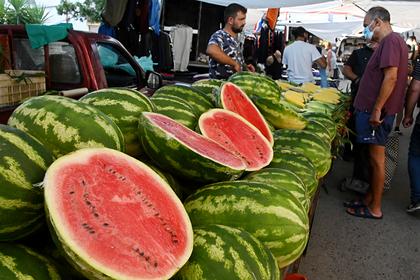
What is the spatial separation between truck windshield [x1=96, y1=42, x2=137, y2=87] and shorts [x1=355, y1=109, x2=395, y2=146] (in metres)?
2.76

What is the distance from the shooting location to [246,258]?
984 mm

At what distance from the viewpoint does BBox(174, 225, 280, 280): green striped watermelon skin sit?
930mm

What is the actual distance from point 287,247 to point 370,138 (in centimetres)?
340

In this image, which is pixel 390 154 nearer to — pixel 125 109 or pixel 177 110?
pixel 177 110

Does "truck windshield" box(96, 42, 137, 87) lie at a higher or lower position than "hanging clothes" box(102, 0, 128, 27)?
lower

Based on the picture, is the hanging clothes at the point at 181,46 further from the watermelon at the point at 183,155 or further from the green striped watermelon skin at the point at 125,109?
the watermelon at the point at 183,155

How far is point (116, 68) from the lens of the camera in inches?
207

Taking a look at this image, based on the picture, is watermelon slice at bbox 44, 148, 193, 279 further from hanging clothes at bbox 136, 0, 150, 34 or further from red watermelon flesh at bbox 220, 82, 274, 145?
hanging clothes at bbox 136, 0, 150, 34

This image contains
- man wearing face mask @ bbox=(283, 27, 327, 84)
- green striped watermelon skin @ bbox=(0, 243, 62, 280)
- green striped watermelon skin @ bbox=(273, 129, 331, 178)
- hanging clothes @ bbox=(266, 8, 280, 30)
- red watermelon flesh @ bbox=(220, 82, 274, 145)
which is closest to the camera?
green striped watermelon skin @ bbox=(0, 243, 62, 280)

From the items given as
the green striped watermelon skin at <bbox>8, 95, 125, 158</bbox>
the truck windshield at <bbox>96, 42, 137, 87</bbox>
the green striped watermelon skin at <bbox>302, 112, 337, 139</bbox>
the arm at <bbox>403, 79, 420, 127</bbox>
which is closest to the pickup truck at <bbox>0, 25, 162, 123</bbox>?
the truck windshield at <bbox>96, 42, 137, 87</bbox>

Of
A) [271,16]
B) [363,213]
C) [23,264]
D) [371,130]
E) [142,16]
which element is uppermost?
[271,16]

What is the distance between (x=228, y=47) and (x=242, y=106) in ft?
9.21

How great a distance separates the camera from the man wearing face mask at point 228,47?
4551 mm

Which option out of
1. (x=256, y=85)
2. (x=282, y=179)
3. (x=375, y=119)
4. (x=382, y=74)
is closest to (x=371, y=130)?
(x=375, y=119)
